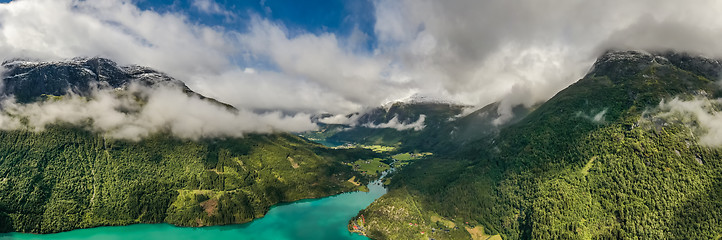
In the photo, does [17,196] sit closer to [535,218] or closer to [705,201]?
[535,218]

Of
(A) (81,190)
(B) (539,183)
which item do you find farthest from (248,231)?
(B) (539,183)

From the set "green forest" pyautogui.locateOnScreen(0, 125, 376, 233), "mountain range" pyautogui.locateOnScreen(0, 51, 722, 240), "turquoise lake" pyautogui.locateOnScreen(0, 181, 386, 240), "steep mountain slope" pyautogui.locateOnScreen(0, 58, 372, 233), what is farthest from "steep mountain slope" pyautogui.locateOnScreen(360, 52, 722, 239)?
"green forest" pyautogui.locateOnScreen(0, 125, 376, 233)

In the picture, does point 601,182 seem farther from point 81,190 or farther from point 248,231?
point 81,190

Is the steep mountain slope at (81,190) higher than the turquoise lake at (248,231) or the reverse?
higher

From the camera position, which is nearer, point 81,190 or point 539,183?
point 539,183

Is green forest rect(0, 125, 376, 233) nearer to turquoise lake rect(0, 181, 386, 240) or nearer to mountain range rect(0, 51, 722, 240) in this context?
mountain range rect(0, 51, 722, 240)

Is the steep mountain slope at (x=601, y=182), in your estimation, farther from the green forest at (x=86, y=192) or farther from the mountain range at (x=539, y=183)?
the green forest at (x=86, y=192)

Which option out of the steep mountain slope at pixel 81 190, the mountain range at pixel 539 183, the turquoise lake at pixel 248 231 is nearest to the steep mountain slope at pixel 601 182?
the mountain range at pixel 539 183

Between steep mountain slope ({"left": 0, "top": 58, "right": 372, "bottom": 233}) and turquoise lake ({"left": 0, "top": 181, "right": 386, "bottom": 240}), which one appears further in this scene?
steep mountain slope ({"left": 0, "top": 58, "right": 372, "bottom": 233})
